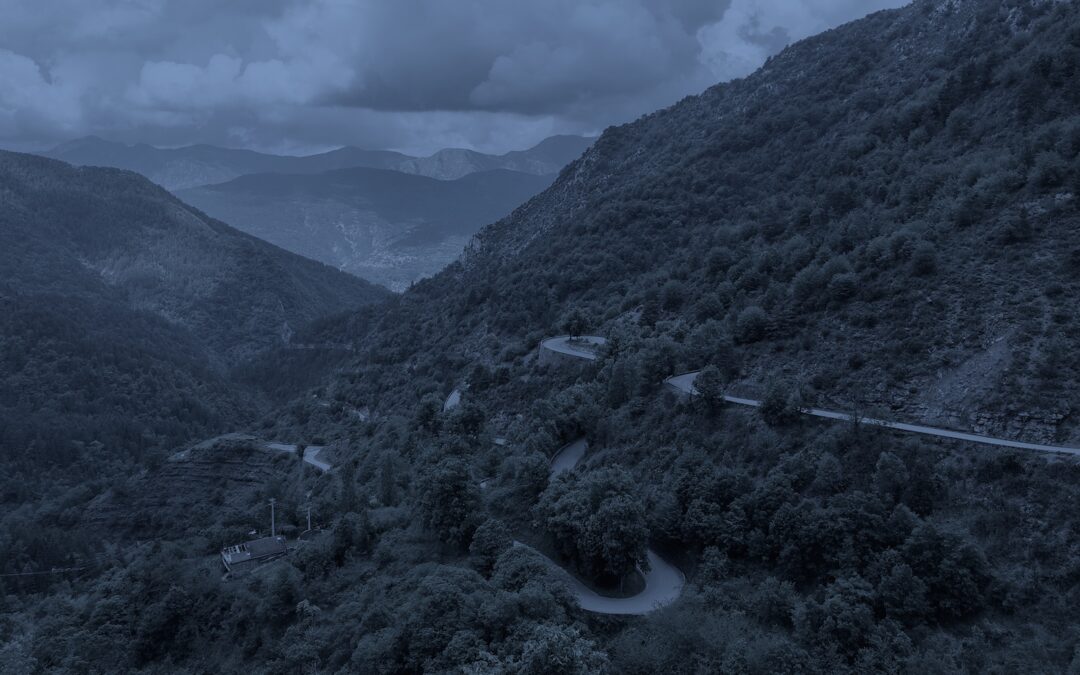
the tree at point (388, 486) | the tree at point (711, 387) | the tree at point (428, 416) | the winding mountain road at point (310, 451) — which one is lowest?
→ the winding mountain road at point (310, 451)

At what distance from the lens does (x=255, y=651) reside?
27.6 metres

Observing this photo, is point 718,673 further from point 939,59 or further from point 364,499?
point 939,59

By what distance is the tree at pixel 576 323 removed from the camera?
52875mm

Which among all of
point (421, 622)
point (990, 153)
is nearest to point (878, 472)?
point (421, 622)

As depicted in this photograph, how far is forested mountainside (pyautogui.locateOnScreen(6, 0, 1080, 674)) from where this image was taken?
17.9 metres

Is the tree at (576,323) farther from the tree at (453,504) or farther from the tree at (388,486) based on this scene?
the tree at (453,504)

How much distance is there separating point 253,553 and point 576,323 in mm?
27193

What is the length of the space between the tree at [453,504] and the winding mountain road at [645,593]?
12.7 feet

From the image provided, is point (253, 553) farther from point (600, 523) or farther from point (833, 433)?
point (833, 433)

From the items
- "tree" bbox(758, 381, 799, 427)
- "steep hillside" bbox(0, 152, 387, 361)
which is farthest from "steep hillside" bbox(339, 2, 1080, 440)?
"steep hillside" bbox(0, 152, 387, 361)

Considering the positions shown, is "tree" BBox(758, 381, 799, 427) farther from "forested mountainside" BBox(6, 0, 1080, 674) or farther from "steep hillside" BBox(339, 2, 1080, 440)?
"steep hillside" BBox(339, 2, 1080, 440)

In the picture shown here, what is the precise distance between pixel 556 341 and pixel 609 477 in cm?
2883

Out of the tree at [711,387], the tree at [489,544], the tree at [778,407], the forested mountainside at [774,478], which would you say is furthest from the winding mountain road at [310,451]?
the tree at [778,407]

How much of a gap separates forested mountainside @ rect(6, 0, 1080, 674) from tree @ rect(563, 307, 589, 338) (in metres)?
0.29
